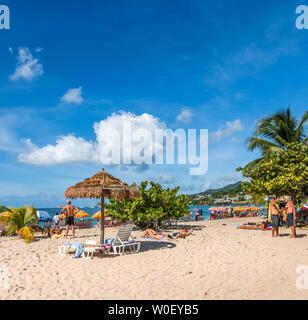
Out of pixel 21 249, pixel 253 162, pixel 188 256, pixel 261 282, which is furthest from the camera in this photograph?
pixel 253 162

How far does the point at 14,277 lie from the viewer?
5.70 metres

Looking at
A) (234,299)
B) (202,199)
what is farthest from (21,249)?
(202,199)

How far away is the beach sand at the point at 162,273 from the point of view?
474 centimetres

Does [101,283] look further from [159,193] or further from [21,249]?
[159,193]

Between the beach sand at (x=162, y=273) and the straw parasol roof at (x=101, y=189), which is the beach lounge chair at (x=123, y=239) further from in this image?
the straw parasol roof at (x=101, y=189)

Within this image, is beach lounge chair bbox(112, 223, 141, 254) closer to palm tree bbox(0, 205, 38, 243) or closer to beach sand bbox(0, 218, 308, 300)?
beach sand bbox(0, 218, 308, 300)

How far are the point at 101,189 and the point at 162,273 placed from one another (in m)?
3.62

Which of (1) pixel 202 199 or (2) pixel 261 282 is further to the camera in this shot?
(1) pixel 202 199

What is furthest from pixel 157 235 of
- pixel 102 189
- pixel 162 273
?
pixel 162 273

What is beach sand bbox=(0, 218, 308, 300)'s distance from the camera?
4738 millimetres

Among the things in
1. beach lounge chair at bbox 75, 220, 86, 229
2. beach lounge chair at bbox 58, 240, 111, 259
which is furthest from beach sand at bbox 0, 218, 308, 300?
beach lounge chair at bbox 75, 220, 86, 229

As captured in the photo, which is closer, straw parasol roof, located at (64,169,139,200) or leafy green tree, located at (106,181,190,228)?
straw parasol roof, located at (64,169,139,200)
